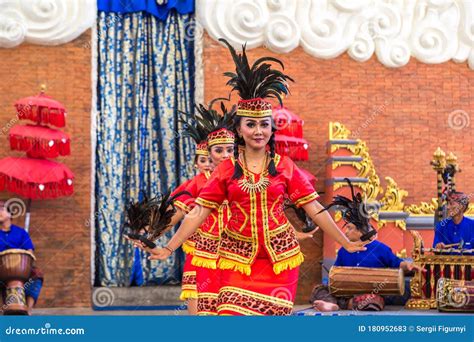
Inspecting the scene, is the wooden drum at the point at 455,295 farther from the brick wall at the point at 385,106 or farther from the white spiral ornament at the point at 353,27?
the white spiral ornament at the point at 353,27

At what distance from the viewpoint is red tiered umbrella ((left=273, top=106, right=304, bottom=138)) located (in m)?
11.1

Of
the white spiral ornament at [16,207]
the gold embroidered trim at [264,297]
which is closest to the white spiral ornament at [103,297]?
the white spiral ornament at [16,207]

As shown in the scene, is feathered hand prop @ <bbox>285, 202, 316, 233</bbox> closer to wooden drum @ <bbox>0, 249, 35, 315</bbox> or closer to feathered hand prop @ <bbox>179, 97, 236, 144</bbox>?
feathered hand prop @ <bbox>179, 97, 236, 144</bbox>

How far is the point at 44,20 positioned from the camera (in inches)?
461

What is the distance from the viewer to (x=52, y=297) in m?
11.5

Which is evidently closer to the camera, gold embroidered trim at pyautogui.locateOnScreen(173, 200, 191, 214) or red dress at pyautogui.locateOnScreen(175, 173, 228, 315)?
red dress at pyautogui.locateOnScreen(175, 173, 228, 315)

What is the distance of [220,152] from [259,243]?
238 cm

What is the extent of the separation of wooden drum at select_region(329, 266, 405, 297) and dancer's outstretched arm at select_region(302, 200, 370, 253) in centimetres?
354

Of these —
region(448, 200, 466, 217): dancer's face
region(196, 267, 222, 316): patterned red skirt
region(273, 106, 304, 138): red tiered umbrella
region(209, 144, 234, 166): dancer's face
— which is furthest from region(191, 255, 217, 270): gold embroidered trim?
region(273, 106, 304, 138): red tiered umbrella

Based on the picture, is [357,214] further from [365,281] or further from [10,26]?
[10,26]

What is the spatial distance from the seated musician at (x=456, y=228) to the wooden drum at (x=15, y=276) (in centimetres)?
407

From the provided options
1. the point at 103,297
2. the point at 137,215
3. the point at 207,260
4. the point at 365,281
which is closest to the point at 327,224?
the point at 137,215

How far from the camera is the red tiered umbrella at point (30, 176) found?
→ 10711mm

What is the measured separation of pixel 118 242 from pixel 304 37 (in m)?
3.48
